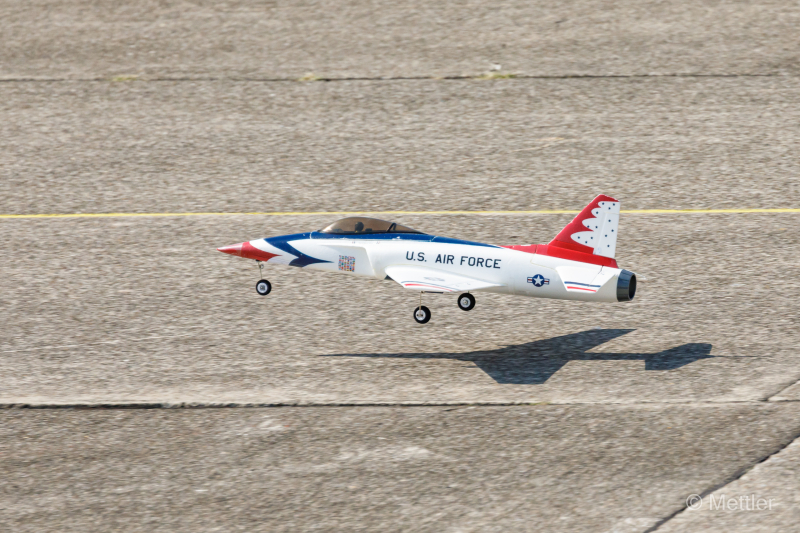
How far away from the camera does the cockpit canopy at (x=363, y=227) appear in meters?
18.8

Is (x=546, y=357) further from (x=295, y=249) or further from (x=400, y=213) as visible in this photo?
(x=400, y=213)

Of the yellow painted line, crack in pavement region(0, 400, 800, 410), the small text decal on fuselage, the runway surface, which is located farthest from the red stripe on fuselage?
the yellow painted line

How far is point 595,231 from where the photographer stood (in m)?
18.0

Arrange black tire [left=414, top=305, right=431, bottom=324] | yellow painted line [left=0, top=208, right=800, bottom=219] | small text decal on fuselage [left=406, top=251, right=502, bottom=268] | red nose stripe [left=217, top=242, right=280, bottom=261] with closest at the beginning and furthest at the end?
small text decal on fuselage [left=406, top=251, right=502, bottom=268]
black tire [left=414, top=305, right=431, bottom=324]
red nose stripe [left=217, top=242, right=280, bottom=261]
yellow painted line [left=0, top=208, right=800, bottom=219]

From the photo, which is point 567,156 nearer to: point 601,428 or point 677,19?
point 677,19

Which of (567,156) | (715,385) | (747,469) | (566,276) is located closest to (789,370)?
(715,385)

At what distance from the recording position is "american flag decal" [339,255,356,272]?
18.8 m

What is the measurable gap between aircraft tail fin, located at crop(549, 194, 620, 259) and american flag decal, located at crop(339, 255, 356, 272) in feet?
13.1

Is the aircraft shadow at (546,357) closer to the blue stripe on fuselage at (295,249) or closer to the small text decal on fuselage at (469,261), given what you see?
the blue stripe on fuselage at (295,249)

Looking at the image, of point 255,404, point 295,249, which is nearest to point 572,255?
point 295,249
